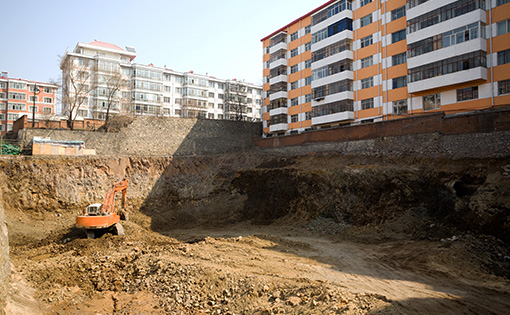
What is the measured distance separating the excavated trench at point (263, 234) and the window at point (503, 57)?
1120 cm

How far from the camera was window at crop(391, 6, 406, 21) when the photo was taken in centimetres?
3309

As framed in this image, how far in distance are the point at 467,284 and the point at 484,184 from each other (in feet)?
25.7

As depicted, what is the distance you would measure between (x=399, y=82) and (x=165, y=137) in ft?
87.6

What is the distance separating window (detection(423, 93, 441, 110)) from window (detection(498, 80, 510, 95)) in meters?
4.71

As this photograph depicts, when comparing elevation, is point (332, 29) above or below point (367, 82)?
above

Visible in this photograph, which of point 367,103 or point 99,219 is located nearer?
point 99,219

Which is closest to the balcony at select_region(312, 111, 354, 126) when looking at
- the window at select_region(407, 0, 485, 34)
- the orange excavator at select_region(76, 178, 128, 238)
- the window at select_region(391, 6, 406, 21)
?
the window at select_region(407, 0, 485, 34)

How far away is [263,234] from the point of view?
20.6 m

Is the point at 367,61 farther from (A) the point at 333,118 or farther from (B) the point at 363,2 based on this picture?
(A) the point at 333,118

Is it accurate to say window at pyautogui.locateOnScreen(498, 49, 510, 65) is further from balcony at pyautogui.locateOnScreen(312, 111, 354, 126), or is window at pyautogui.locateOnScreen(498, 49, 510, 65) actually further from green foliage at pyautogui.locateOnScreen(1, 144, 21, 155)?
green foliage at pyautogui.locateOnScreen(1, 144, 21, 155)

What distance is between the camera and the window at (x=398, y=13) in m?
33.1

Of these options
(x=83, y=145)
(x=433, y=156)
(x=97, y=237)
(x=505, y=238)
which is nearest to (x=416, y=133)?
(x=433, y=156)

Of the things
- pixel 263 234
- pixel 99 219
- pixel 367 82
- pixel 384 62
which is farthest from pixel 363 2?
pixel 99 219

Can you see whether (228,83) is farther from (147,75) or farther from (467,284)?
(467,284)
